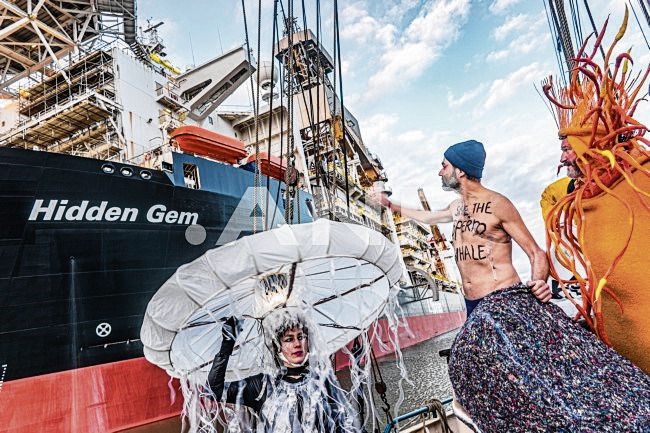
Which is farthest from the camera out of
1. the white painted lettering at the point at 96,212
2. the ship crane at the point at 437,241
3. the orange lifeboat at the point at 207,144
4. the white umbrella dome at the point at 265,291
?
the ship crane at the point at 437,241

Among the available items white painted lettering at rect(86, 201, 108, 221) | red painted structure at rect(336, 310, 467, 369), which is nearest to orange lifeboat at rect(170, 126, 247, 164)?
white painted lettering at rect(86, 201, 108, 221)

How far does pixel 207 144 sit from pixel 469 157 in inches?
317

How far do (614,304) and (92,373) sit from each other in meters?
7.32

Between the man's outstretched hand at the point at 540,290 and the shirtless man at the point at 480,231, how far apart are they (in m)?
0.03

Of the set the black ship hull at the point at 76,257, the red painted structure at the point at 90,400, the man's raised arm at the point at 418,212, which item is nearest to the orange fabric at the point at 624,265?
the man's raised arm at the point at 418,212

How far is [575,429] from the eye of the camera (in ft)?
3.77

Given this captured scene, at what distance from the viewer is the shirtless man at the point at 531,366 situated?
1186 mm

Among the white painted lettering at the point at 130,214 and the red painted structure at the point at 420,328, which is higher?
the white painted lettering at the point at 130,214

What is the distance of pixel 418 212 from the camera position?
2.34 metres

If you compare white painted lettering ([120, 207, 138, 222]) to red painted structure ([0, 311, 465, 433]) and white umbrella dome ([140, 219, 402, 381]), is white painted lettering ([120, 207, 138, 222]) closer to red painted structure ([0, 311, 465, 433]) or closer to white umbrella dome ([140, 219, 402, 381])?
red painted structure ([0, 311, 465, 433])

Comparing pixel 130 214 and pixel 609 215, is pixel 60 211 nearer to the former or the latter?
pixel 130 214

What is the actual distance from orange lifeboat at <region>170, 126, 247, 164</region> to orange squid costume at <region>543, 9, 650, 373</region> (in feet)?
27.2

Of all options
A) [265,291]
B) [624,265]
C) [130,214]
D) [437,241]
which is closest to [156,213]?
[130,214]

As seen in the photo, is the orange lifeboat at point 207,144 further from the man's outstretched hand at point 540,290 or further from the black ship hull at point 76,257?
the man's outstretched hand at point 540,290
